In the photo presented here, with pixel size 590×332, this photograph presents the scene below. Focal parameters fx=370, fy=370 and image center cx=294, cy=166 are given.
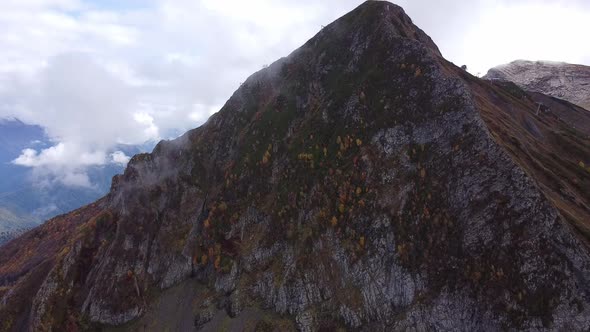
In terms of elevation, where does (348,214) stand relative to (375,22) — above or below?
below

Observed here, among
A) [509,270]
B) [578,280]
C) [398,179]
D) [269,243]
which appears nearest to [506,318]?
[509,270]

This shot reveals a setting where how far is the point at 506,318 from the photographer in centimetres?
5350

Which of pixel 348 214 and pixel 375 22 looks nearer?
pixel 348 214

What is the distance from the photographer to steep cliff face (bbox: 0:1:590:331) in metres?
58.2

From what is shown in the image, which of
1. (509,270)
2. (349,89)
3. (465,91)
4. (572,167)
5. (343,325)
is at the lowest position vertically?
(343,325)

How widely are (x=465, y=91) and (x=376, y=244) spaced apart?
3580cm

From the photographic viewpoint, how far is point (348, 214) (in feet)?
263

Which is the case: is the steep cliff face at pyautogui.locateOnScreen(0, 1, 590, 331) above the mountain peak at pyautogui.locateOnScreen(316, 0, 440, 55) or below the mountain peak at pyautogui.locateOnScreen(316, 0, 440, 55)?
below

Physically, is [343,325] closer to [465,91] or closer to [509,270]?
[509,270]

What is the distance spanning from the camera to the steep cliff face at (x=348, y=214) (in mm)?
58178

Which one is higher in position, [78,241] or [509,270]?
[78,241]

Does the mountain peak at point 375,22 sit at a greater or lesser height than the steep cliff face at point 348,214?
greater

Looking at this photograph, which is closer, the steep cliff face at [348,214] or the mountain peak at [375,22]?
the steep cliff face at [348,214]

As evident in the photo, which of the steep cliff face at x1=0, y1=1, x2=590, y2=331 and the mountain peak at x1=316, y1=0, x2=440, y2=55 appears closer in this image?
the steep cliff face at x1=0, y1=1, x2=590, y2=331
